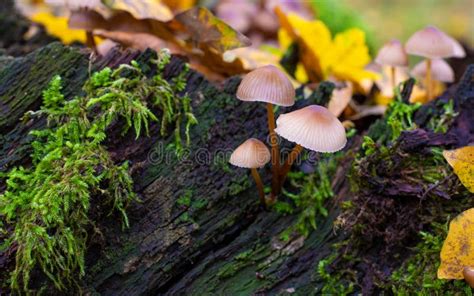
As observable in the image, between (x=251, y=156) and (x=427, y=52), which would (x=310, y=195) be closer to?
(x=251, y=156)

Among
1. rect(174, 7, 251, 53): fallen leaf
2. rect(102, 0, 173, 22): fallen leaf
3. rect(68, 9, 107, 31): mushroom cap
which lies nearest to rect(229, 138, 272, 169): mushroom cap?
rect(174, 7, 251, 53): fallen leaf

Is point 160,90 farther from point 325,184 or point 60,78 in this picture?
point 325,184

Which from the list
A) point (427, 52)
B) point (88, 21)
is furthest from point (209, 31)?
point (427, 52)

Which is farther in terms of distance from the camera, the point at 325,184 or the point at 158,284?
the point at 325,184

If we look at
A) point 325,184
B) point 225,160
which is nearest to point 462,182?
point 325,184

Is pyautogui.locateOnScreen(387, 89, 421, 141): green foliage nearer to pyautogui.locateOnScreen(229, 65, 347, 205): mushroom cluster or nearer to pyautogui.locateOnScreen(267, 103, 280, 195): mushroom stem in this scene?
pyautogui.locateOnScreen(229, 65, 347, 205): mushroom cluster

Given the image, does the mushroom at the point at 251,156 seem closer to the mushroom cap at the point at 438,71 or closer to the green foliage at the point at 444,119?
the green foliage at the point at 444,119
